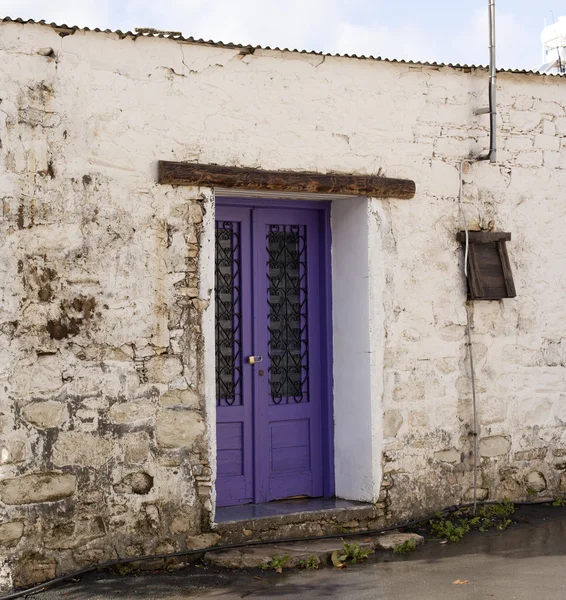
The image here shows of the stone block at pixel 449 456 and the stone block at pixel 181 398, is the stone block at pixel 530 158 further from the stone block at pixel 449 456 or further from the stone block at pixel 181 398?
the stone block at pixel 181 398

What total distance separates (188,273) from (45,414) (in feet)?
4.28

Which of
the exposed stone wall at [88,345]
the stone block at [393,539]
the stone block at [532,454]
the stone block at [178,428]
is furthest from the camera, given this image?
the stone block at [532,454]

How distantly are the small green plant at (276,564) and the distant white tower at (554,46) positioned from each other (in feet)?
23.3

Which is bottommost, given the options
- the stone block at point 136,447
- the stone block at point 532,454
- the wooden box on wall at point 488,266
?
the stone block at point 532,454

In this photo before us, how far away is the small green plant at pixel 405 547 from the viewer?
19.8 ft

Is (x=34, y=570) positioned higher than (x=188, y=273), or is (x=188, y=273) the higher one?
(x=188, y=273)

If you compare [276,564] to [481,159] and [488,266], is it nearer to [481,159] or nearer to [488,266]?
[488,266]

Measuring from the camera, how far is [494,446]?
6898 millimetres

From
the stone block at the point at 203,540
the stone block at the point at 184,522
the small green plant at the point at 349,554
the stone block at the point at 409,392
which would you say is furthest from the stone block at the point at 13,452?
the stone block at the point at 409,392

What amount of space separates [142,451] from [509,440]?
2983mm

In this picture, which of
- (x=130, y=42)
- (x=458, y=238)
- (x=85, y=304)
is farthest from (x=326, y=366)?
(x=130, y=42)

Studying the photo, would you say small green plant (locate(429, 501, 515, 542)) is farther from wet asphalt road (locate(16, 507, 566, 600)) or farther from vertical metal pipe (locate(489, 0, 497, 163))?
vertical metal pipe (locate(489, 0, 497, 163))

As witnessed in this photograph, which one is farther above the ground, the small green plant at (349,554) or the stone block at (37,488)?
the stone block at (37,488)

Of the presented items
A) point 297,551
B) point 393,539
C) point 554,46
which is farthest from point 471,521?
point 554,46
